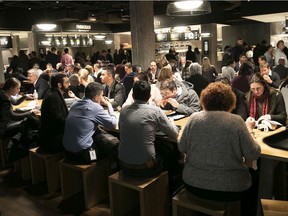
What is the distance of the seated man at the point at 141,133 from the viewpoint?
2955mm

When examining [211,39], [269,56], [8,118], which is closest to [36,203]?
[8,118]

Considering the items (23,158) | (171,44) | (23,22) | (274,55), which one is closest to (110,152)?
(23,158)

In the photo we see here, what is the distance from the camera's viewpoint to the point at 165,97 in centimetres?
416

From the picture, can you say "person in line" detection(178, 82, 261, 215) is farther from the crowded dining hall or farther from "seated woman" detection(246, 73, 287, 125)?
"seated woman" detection(246, 73, 287, 125)

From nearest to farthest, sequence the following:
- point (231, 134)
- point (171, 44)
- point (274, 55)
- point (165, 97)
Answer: point (231, 134), point (165, 97), point (274, 55), point (171, 44)

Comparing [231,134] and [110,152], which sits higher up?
[231,134]

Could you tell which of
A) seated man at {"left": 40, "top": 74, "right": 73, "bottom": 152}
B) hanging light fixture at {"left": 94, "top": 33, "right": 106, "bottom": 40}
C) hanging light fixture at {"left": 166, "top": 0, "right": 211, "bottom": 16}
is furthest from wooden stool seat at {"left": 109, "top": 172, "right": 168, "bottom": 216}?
hanging light fixture at {"left": 94, "top": 33, "right": 106, "bottom": 40}

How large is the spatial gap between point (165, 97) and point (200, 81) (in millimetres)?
1765

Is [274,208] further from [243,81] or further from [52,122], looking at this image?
[243,81]

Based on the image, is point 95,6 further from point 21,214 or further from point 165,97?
point 21,214

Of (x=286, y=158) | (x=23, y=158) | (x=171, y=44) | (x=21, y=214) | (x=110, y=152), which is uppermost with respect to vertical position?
(x=171, y=44)

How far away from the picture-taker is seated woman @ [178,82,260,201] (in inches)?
94.1

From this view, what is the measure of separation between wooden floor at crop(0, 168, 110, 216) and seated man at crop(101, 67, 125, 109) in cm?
159

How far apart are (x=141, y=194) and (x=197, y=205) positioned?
0.57 metres
